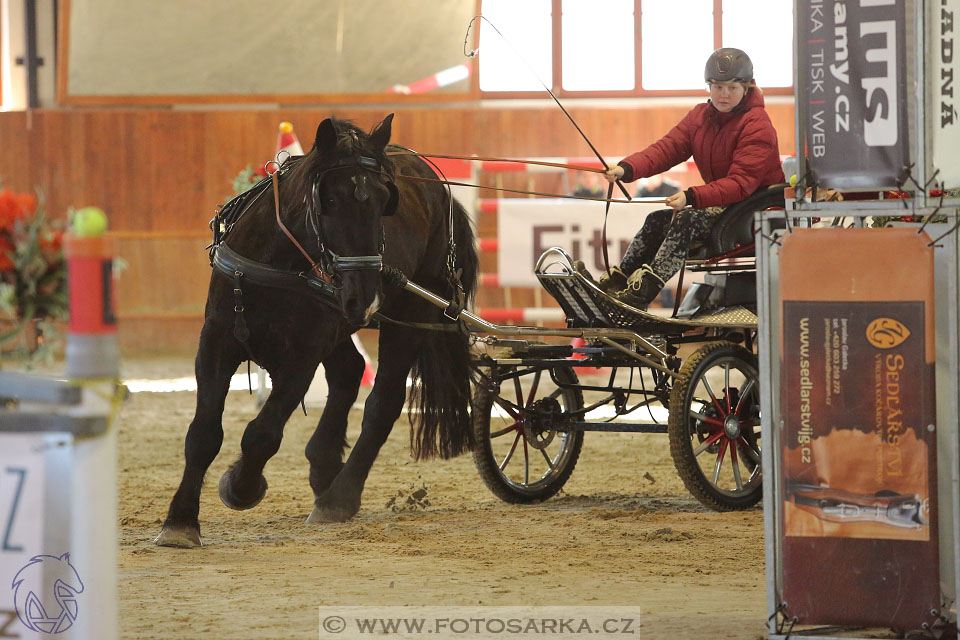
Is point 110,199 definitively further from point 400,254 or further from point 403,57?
point 400,254

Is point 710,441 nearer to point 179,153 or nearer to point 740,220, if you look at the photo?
point 740,220

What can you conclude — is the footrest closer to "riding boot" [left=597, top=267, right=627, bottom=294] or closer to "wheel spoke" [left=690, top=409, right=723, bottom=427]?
"riding boot" [left=597, top=267, right=627, bottom=294]

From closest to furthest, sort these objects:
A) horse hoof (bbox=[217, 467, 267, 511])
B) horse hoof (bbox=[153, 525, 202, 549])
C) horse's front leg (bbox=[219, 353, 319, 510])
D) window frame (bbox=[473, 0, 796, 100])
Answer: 1. horse hoof (bbox=[153, 525, 202, 549])
2. horse's front leg (bbox=[219, 353, 319, 510])
3. horse hoof (bbox=[217, 467, 267, 511])
4. window frame (bbox=[473, 0, 796, 100])

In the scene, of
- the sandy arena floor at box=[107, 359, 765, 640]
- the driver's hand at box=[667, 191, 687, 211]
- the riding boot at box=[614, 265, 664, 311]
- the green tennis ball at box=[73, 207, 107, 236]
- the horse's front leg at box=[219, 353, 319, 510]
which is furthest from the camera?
the riding boot at box=[614, 265, 664, 311]

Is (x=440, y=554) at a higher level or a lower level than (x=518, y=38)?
lower

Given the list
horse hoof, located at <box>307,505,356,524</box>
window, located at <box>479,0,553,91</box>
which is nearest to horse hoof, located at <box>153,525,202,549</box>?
horse hoof, located at <box>307,505,356,524</box>

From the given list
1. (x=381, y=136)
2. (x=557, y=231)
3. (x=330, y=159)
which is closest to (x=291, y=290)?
(x=330, y=159)

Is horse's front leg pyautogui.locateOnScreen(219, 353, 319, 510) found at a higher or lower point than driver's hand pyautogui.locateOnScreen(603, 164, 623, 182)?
lower

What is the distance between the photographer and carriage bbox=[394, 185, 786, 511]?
5180mm

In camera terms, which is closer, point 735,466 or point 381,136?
point 381,136

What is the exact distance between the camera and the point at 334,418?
5.51 m

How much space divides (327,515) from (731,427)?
1.82 meters

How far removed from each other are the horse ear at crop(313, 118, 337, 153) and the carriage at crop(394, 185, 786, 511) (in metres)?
0.76

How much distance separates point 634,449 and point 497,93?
24.9 ft
